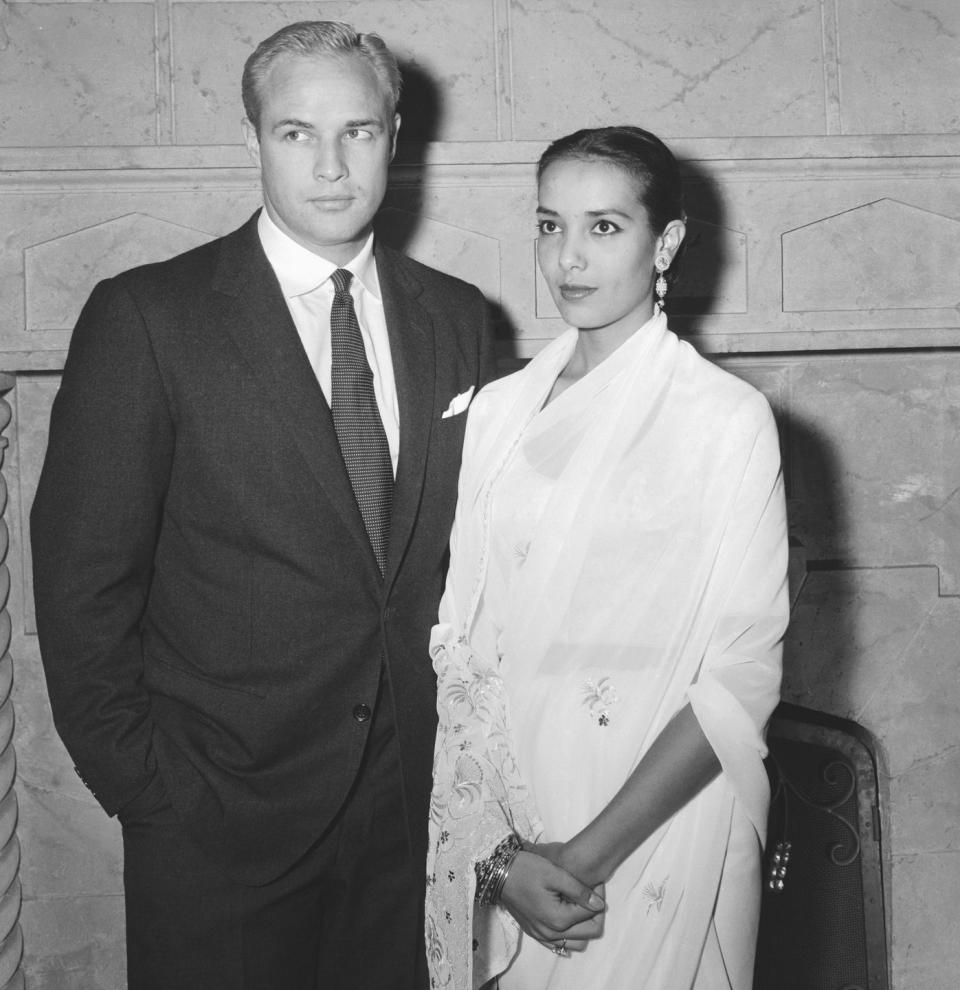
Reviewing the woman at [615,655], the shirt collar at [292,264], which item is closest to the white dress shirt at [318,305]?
the shirt collar at [292,264]

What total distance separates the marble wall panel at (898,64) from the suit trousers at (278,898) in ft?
5.58

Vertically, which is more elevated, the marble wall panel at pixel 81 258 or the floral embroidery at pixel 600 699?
the marble wall panel at pixel 81 258

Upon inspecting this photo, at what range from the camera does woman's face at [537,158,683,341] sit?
1.59m

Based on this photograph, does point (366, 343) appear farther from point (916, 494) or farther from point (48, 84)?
point (916, 494)

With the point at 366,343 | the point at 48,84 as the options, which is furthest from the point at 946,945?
the point at 48,84

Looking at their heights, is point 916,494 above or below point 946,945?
above

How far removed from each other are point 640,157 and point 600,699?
→ 76 centimetres

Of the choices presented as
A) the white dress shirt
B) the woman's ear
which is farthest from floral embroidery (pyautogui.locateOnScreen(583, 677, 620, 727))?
the woman's ear

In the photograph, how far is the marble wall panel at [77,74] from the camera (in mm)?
2312

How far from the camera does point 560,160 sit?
1.62m

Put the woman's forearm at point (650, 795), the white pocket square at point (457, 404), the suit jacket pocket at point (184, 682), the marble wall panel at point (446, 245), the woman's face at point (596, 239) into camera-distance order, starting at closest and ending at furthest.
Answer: the woman's forearm at point (650, 795) → the woman's face at point (596, 239) → the suit jacket pocket at point (184, 682) → the white pocket square at point (457, 404) → the marble wall panel at point (446, 245)

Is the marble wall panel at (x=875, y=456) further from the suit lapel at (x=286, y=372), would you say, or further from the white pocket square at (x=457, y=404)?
the suit lapel at (x=286, y=372)

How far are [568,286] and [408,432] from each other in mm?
342

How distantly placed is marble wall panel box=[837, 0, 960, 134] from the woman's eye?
45.4 inches
